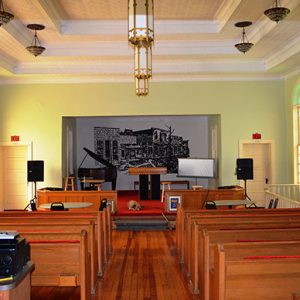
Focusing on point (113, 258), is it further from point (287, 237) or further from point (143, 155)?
point (143, 155)

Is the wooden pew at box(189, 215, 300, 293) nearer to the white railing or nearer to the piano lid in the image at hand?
the white railing

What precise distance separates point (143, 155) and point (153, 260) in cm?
955

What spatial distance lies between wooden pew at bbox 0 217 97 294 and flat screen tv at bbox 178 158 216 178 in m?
7.04

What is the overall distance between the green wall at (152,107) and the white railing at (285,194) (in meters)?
0.97

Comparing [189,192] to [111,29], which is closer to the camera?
[111,29]

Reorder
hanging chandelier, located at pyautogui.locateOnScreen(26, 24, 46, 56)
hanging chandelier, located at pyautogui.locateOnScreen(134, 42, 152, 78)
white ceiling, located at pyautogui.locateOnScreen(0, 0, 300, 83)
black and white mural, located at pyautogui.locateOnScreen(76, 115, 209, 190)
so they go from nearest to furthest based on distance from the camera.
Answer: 1. hanging chandelier, located at pyautogui.locateOnScreen(134, 42, 152, 78)
2. white ceiling, located at pyautogui.locateOnScreen(0, 0, 300, 83)
3. hanging chandelier, located at pyautogui.locateOnScreen(26, 24, 46, 56)
4. black and white mural, located at pyautogui.locateOnScreen(76, 115, 209, 190)

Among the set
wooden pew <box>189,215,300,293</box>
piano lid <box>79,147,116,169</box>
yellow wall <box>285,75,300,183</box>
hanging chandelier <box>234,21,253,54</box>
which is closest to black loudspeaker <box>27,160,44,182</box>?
piano lid <box>79,147,116,169</box>

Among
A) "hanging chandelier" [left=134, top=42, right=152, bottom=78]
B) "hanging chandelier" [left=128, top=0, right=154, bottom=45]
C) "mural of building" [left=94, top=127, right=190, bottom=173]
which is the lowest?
"mural of building" [left=94, top=127, right=190, bottom=173]

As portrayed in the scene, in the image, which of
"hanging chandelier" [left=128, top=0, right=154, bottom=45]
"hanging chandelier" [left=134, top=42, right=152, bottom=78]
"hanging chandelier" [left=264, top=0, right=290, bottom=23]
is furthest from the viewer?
"hanging chandelier" [left=264, top=0, right=290, bottom=23]

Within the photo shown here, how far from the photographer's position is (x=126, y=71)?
12453mm

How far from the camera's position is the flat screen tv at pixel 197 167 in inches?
518

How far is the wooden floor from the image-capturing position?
573 cm

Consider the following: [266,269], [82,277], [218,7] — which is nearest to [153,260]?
[82,277]

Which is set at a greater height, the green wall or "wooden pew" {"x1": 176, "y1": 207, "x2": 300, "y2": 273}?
the green wall
